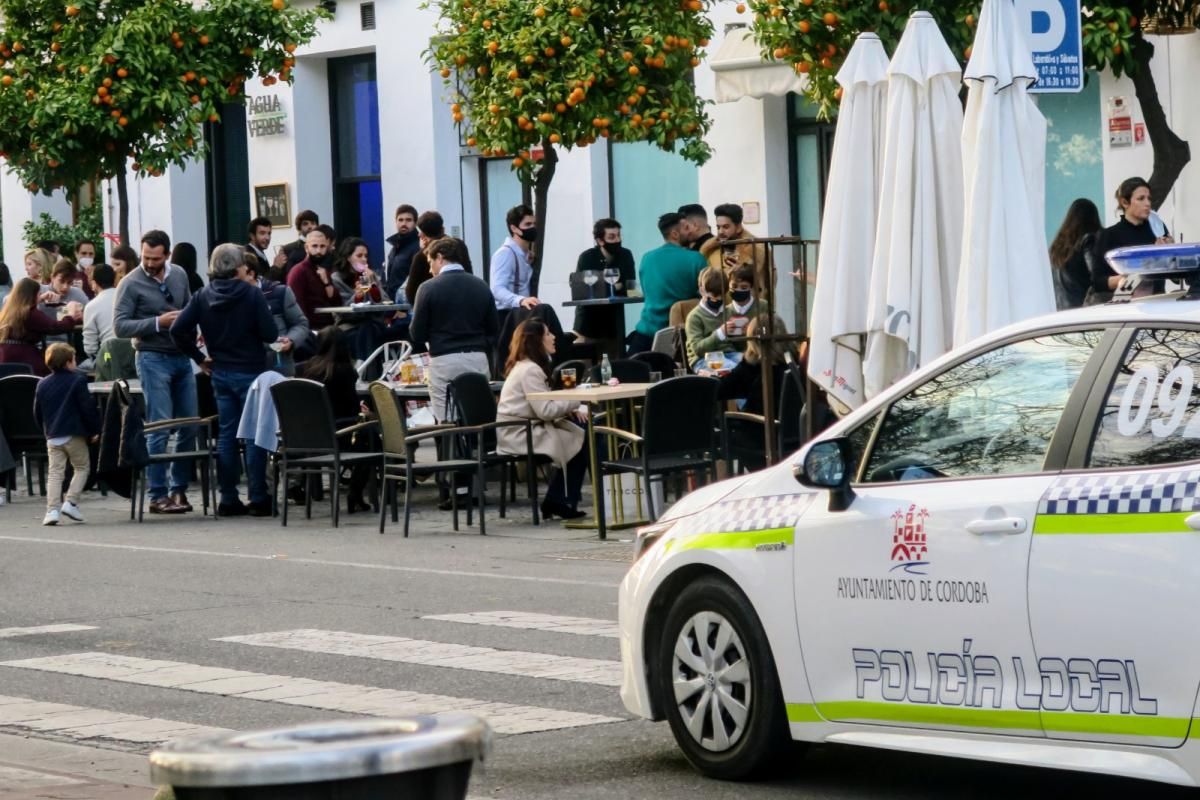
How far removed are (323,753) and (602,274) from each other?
16.4 meters

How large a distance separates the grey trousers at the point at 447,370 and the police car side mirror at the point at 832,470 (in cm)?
984

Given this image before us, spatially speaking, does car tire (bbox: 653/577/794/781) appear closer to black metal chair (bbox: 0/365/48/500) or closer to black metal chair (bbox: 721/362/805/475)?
black metal chair (bbox: 721/362/805/475)

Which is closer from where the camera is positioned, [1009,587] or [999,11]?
[1009,587]

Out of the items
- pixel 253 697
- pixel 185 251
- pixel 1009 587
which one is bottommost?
pixel 253 697

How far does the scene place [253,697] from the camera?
925cm

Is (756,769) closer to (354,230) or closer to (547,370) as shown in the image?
(547,370)

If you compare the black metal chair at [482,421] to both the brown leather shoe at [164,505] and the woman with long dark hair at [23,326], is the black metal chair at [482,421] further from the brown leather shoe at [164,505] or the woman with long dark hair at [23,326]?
the woman with long dark hair at [23,326]

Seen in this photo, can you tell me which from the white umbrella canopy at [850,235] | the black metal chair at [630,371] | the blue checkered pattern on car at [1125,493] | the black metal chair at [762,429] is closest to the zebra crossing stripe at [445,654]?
the white umbrella canopy at [850,235]

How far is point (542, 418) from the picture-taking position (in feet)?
51.8

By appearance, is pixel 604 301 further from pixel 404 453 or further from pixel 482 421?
pixel 404 453

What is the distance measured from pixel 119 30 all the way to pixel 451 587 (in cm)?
1233

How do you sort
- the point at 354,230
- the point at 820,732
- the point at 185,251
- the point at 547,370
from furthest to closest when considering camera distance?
1. the point at 354,230
2. the point at 185,251
3. the point at 547,370
4. the point at 820,732

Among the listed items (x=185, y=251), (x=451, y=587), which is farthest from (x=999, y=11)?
(x=185, y=251)

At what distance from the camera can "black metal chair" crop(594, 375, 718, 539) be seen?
14.4 meters
